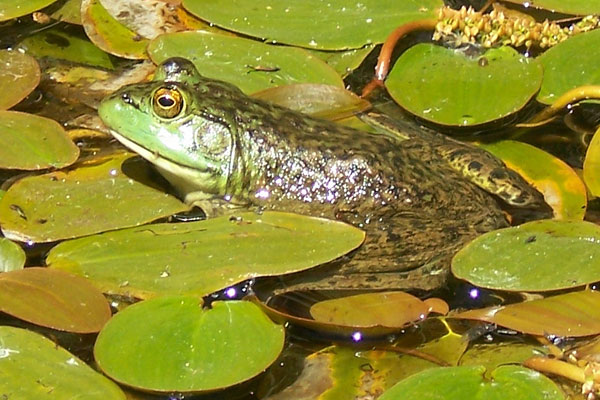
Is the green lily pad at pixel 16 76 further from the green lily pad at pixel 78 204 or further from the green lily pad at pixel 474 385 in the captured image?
the green lily pad at pixel 474 385

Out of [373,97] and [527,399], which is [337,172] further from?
[527,399]

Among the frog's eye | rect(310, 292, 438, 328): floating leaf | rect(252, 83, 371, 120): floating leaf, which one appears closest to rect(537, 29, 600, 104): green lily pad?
rect(252, 83, 371, 120): floating leaf

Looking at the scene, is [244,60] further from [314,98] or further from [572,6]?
[572,6]

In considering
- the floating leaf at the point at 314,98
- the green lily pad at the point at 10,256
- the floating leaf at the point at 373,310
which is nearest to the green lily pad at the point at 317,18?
the floating leaf at the point at 314,98

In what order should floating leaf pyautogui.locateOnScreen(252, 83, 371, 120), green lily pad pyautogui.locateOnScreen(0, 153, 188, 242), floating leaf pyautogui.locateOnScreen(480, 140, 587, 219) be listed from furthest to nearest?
floating leaf pyautogui.locateOnScreen(252, 83, 371, 120) → floating leaf pyautogui.locateOnScreen(480, 140, 587, 219) → green lily pad pyautogui.locateOnScreen(0, 153, 188, 242)

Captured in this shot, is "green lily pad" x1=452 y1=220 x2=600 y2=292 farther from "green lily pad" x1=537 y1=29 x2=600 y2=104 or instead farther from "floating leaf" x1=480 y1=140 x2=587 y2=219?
"green lily pad" x1=537 y1=29 x2=600 y2=104

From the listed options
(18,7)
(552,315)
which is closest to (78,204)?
(18,7)

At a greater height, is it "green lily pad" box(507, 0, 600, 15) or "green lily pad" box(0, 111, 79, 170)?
"green lily pad" box(507, 0, 600, 15)
